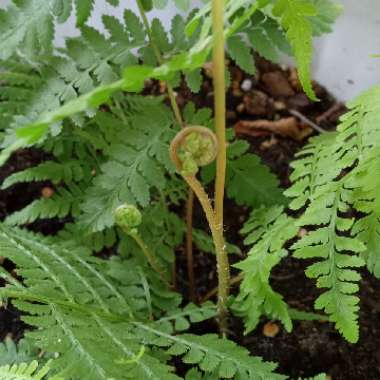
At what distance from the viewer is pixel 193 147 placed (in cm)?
77

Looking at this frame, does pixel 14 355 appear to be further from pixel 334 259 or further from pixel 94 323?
pixel 334 259

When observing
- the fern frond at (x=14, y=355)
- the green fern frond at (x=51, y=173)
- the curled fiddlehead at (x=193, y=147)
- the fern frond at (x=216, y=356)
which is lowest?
the fern frond at (x=216, y=356)

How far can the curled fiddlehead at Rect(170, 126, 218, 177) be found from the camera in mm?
770

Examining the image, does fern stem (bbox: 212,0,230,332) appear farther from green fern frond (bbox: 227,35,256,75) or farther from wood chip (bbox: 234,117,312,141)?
wood chip (bbox: 234,117,312,141)

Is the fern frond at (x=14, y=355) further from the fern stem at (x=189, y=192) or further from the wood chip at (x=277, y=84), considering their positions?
the wood chip at (x=277, y=84)

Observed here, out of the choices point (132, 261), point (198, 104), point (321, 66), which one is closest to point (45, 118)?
point (132, 261)

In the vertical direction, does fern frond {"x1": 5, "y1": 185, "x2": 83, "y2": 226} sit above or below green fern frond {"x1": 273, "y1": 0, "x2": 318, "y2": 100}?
below

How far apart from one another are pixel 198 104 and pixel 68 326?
0.90 meters

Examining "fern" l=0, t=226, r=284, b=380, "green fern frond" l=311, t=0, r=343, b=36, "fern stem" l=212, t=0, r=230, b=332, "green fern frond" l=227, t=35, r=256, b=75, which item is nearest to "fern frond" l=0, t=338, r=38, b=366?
"fern" l=0, t=226, r=284, b=380

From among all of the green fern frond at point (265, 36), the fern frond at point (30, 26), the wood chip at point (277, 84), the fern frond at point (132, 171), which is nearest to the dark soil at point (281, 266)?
the wood chip at point (277, 84)

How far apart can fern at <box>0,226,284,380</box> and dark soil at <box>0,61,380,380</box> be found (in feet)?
0.82

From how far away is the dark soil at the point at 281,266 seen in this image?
128 centimetres

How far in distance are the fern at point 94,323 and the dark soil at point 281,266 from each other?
0.82ft

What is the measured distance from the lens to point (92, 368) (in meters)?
0.88
